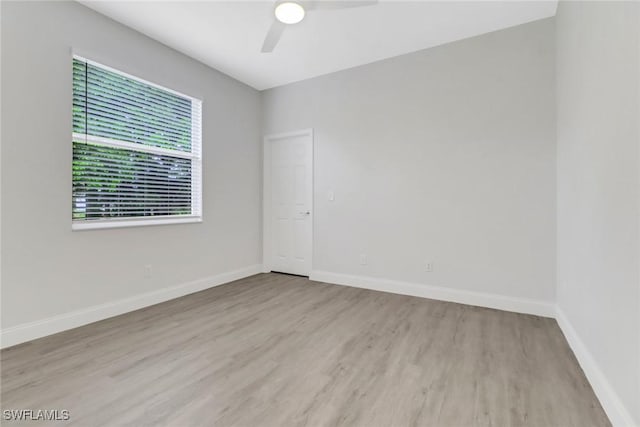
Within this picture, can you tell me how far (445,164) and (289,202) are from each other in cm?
230

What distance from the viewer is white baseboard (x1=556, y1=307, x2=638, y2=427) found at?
129 centimetres

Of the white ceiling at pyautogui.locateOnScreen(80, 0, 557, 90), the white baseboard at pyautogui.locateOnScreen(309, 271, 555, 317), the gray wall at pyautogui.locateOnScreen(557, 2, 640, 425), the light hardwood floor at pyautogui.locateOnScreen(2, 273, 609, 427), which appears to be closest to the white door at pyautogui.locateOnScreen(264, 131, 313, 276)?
the white baseboard at pyautogui.locateOnScreen(309, 271, 555, 317)

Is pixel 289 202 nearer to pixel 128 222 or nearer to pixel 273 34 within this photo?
pixel 128 222

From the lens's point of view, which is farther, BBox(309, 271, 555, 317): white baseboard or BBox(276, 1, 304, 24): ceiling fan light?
BBox(309, 271, 555, 317): white baseboard

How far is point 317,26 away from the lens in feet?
9.27

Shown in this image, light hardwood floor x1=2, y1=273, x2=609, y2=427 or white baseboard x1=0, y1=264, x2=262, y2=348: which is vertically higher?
white baseboard x1=0, y1=264, x2=262, y2=348

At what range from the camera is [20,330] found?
2.18m

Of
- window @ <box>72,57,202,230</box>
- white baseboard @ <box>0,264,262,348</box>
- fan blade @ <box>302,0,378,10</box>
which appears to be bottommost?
white baseboard @ <box>0,264,262,348</box>

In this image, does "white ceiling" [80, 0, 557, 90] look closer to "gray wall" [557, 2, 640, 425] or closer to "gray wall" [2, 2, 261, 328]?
"gray wall" [2, 2, 261, 328]

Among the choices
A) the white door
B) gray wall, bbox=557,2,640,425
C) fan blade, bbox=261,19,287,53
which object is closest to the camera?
gray wall, bbox=557,2,640,425

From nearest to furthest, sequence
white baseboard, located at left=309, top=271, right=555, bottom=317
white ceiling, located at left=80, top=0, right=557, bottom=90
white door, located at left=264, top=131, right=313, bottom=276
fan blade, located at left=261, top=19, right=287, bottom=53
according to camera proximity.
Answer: fan blade, located at left=261, top=19, right=287, bottom=53
white ceiling, located at left=80, top=0, right=557, bottom=90
white baseboard, located at left=309, top=271, right=555, bottom=317
white door, located at left=264, top=131, right=313, bottom=276

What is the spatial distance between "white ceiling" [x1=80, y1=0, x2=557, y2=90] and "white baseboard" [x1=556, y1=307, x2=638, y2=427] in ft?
9.32

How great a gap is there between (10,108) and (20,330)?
170cm

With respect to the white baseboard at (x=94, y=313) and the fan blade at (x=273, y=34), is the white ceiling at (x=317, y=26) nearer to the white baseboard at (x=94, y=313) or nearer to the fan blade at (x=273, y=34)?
the fan blade at (x=273, y=34)
